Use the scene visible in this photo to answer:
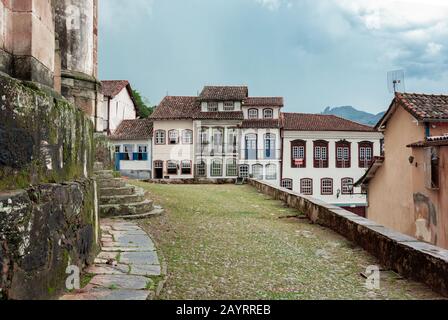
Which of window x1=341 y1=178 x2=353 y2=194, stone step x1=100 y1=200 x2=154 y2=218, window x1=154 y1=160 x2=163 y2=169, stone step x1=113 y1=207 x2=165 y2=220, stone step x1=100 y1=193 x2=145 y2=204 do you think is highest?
window x1=154 y1=160 x2=163 y2=169

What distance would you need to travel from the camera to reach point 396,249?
17.3 ft

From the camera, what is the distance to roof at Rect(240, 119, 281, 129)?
126 feet

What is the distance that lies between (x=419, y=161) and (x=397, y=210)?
7.82 ft

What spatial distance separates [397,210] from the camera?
13.8 m

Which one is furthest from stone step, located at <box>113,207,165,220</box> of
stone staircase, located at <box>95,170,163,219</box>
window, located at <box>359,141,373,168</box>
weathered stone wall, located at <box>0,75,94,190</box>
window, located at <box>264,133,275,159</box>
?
window, located at <box>359,141,373,168</box>

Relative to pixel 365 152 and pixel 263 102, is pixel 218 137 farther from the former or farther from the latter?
pixel 365 152

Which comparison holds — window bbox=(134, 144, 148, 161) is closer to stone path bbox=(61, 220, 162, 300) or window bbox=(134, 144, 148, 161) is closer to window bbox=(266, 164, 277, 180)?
window bbox=(266, 164, 277, 180)

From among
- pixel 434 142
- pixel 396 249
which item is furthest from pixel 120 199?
pixel 434 142

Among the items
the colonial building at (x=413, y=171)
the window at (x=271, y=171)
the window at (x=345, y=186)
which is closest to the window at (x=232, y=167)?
the window at (x=271, y=171)

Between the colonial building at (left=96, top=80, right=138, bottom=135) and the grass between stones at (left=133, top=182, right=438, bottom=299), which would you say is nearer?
the grass between stones at (left=133, top=182, right=438, bottom=299)

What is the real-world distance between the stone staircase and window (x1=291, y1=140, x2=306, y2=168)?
101 ft

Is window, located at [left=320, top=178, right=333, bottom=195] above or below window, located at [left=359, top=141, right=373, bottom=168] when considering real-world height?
below

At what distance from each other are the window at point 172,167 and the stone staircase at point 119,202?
30126 millimetres
